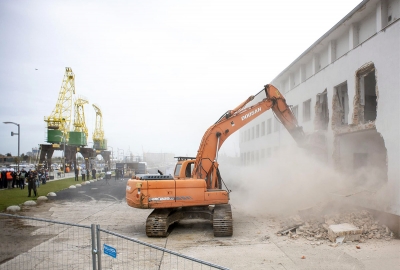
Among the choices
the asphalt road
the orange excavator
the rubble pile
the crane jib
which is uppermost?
the crane jib

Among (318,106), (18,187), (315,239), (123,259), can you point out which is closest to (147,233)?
(123,259)

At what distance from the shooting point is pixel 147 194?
33.6 feet

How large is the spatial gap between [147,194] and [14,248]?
387cm

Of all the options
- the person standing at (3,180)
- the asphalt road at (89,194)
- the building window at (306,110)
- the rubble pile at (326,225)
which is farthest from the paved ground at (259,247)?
the person standing at (3,180)

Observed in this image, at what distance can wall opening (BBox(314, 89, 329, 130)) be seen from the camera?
15875 millimetres

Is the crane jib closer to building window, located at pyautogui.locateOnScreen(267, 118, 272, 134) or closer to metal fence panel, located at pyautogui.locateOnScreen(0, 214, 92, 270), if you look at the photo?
metal fence panel, located at pyautogui.locateOnScreen(0, 214, 92, 270)

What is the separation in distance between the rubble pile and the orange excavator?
6.97 ft

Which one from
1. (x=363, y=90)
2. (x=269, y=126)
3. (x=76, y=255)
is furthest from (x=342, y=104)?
(x=76, y=255)

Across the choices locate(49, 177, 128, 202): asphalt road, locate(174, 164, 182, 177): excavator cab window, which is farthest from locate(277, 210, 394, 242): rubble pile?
locate(49, 177, 128, 202): asphalt road

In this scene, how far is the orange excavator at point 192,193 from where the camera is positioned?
1026 cm

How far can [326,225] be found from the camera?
10070 millimetres

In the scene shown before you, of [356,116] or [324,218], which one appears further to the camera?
[356,116]

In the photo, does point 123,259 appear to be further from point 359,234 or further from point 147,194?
point 359,234

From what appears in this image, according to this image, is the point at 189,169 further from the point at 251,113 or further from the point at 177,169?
the point at 251,113
